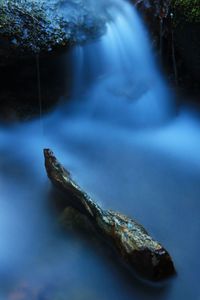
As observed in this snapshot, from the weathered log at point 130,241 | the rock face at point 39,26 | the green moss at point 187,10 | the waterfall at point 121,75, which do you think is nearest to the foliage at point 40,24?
the rock face at point 39,26

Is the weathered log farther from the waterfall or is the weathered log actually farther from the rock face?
the waterfall

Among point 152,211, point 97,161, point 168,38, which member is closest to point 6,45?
point 97,161

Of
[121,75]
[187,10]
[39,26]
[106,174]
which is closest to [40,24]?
[39,26]

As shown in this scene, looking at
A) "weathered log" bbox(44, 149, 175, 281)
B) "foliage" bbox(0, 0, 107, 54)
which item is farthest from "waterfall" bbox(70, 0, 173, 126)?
"weathered log" bbox(44, 149, 175, 281)

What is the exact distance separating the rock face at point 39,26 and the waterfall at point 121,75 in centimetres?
33

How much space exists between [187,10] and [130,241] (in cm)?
244

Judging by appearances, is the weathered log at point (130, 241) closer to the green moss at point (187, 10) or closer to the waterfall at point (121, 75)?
the waterfall at point (121, 75)

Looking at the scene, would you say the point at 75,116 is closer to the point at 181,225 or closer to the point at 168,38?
the point at 168,38

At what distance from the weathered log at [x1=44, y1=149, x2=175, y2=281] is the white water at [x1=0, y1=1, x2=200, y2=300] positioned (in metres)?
0.09

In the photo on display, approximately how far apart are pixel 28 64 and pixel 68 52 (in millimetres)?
466

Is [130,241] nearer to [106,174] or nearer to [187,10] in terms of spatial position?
[106,174]

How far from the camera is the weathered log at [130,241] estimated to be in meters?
2.52

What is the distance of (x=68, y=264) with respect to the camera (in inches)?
111

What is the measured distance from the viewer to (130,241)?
260 cm
